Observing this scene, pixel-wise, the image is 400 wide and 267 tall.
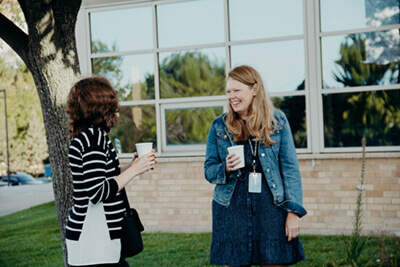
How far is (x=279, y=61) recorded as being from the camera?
736cm

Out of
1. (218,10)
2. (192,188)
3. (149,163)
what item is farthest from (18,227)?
(149,163)

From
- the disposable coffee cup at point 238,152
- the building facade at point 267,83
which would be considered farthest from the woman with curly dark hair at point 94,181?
the building facade at point 267,83

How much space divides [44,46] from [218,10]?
4.16m

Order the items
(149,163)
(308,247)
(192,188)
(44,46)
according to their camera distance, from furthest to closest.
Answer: (192,188), (308,247), (44,46), (149,163)

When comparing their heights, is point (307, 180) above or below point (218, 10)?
below

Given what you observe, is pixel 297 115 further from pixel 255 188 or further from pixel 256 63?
pixel 255 188

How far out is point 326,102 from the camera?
7.15 m

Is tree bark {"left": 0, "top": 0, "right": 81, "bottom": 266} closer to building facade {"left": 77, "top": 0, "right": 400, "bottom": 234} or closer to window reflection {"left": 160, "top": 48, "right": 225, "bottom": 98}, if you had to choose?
building facade {"left": 77, "top": 0, "right": 400, "bottom": 234}

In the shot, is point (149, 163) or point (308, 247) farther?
point (308, 247)

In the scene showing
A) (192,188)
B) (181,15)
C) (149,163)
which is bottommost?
(192,188)

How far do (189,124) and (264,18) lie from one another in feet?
7.22

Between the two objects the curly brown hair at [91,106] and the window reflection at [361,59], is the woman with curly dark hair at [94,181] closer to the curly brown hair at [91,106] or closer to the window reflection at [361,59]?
the curly brown hair at [91,106]

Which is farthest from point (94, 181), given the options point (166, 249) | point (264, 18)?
point (264, 18)

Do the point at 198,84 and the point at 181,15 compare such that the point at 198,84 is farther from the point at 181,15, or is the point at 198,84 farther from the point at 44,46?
the point at 44,46
